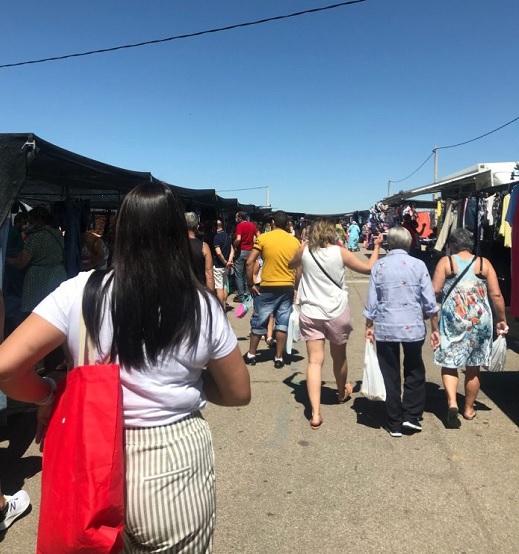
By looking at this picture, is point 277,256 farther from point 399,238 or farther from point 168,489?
point 168,489

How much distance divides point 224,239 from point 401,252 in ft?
19.1

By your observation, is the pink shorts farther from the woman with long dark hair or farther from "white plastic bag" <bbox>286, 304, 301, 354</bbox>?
Result: the woman with long dark hair

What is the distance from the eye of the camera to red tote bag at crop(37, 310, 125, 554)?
4.24ft

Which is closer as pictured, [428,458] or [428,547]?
[428,547]

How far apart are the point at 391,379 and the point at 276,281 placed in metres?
2.31

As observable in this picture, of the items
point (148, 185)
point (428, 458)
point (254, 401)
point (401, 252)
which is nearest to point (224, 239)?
point (254, 401)

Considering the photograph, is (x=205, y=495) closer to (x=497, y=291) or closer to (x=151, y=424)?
(x=151, y=424)

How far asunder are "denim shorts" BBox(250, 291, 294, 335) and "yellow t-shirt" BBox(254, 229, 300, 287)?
156mm

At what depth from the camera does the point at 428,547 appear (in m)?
2.75

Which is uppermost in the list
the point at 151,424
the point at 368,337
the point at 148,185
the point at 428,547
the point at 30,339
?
the point at 148,185

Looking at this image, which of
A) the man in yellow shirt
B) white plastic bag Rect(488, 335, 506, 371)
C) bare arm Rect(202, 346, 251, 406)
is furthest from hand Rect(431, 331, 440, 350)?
bare arm Rect(202, 346, 251, 406)

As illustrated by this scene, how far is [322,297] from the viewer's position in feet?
15.1

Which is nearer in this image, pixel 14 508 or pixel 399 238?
pixel 14 508

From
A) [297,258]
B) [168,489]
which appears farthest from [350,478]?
[168,489]
